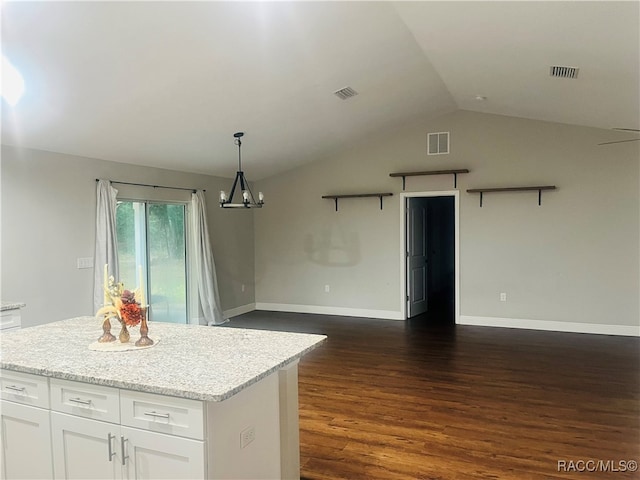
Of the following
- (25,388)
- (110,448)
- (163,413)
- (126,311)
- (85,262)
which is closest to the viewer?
(163,413)

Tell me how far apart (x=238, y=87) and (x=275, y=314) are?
14.4ft

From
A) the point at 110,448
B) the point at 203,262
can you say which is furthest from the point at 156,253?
the point at 110,448

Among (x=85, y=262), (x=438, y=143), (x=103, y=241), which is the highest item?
(x=438, y=143)

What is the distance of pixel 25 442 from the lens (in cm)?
219

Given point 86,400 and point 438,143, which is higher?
point 438,143

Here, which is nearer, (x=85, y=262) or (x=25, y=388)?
(x=25, y=388)

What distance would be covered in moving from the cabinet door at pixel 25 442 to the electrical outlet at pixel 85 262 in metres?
3.16

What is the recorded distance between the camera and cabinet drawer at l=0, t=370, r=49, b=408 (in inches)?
82.9

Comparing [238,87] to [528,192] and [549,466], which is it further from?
[528,192]

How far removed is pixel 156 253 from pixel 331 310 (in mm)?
3007

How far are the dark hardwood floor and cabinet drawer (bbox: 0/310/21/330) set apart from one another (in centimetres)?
247

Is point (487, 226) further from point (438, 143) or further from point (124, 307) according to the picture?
point (124, 307)

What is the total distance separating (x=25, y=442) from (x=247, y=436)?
3.54ft

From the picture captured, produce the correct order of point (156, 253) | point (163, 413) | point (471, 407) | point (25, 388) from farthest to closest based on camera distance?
1. point (156, 253)
2. point (471, 407)
3. point (25, 388)
4. point (163, 413)
